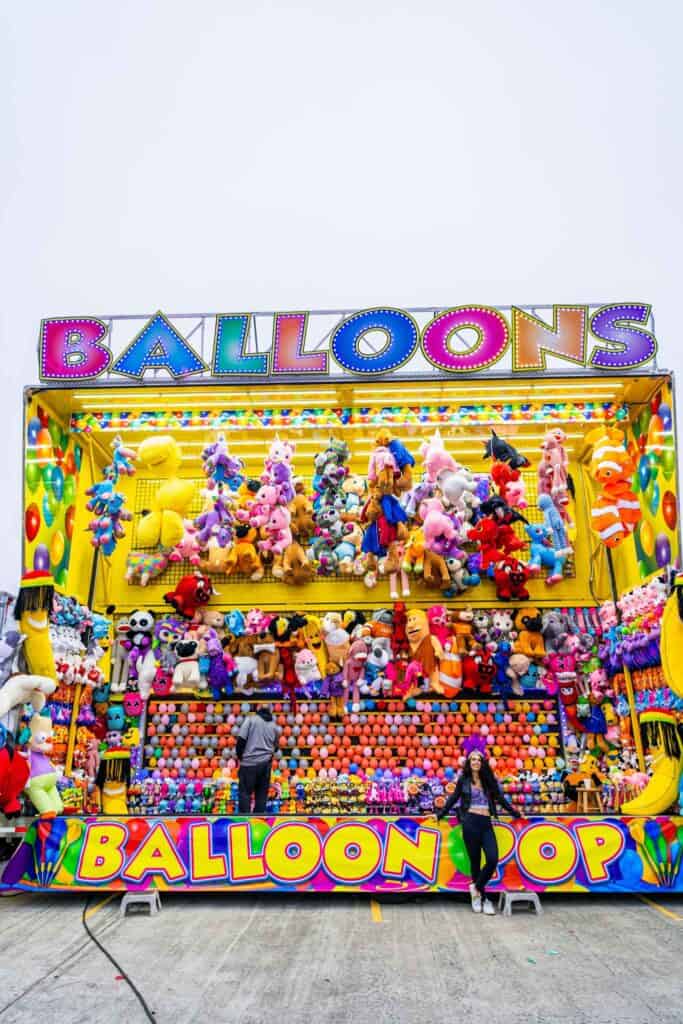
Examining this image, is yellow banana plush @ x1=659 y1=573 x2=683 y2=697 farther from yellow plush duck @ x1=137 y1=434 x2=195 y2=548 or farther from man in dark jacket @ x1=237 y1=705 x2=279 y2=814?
yellow plush duck @ x1=137 y1=434 x2=195 y2=548

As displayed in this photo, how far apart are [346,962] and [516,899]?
Answer: 211 centimetres

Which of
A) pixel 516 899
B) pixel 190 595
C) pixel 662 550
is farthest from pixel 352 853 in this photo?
pixel 662 550

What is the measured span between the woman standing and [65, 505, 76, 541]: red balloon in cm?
590

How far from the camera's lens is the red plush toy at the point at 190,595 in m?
10.6

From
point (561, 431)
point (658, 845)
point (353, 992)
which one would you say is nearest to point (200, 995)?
point (353, 992)

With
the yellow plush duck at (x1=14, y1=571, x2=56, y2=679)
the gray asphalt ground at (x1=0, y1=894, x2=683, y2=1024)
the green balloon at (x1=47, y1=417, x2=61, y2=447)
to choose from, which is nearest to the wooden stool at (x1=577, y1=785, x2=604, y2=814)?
the gray asphalt ground at (x1=0, y1=894, x2=683, y2=1024)

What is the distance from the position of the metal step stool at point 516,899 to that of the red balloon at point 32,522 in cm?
588

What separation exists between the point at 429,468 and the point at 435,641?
7.13ft

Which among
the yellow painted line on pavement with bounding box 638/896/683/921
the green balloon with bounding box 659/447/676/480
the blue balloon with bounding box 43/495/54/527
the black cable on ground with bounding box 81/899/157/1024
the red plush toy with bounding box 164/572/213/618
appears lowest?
the yellow painted line on pavement with bounding box 638/896/683/921

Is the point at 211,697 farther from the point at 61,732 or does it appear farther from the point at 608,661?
the point at 608,661

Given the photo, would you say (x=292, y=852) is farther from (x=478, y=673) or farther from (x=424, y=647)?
(x=478, y=673)

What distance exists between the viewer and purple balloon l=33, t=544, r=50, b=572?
9255 millimetres

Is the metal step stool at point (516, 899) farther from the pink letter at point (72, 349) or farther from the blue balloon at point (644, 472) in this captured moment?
the pink letter at point (72, 349)

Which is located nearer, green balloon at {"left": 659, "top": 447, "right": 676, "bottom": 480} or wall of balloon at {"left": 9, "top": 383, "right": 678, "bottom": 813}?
green balloon at {"left": 659, "top": 447, "right": 676, "bottom": 480}
